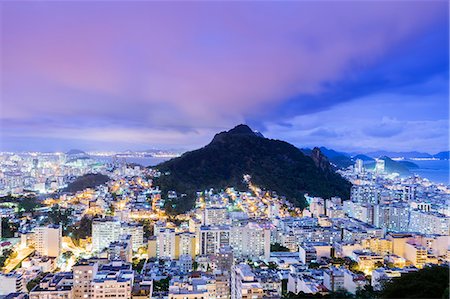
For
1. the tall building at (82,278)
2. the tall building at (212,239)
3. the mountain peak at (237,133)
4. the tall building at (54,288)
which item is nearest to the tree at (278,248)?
the tall building at (212,239)

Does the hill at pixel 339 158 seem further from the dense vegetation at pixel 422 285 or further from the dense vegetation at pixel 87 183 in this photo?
the dense vegetation at pixel 422 285

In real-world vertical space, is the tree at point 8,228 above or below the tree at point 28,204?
below

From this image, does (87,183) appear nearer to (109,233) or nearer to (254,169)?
(254,169)

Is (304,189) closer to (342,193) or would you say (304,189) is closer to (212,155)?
(342,193)

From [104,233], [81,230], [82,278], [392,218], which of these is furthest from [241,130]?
[82,278]

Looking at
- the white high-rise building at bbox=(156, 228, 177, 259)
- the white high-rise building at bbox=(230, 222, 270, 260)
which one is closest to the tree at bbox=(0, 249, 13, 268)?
the white high-rise building at bbox=(156, 228, 177, 259)

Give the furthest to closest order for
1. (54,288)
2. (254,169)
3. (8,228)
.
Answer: (254,169) → (8,228) → (54,288)
